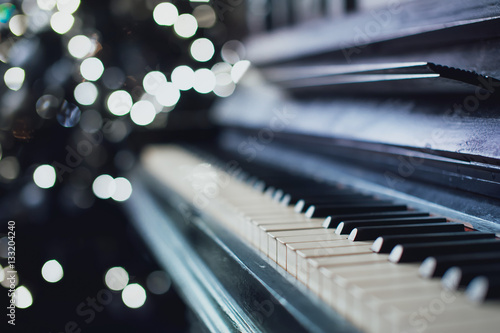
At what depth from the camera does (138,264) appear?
2789 millimetres

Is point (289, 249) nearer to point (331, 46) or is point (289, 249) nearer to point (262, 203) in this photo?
point (262, 203)

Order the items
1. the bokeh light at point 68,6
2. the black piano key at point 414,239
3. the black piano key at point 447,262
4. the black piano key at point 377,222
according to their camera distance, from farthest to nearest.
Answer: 1. the bokeh light at point 68,6
2. the black piano key at point 377,222
3. the black piano key at point 414,239
4. the black piano key at point 447,262

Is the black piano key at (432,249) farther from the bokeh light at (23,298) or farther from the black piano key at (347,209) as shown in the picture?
the bokeh light at (23,298)

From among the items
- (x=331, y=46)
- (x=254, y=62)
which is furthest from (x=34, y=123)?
(x=331, y=46)

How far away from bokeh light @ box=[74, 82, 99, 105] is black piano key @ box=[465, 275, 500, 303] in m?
2.96

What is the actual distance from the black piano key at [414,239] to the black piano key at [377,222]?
0.13 metres

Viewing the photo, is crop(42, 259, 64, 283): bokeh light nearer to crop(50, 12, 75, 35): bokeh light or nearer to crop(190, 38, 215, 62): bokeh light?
crop(50, 12, 75, 35): bokeh light

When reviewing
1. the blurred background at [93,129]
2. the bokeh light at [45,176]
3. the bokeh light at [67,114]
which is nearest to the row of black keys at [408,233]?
the blurred background at [93,129]

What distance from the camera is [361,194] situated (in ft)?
4.39

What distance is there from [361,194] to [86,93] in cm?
247

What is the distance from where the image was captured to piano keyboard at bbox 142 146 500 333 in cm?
57

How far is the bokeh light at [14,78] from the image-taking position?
2499mm

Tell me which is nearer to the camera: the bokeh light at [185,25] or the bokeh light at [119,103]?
the bokeh light at [119,103]

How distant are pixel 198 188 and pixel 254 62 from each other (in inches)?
41.8
